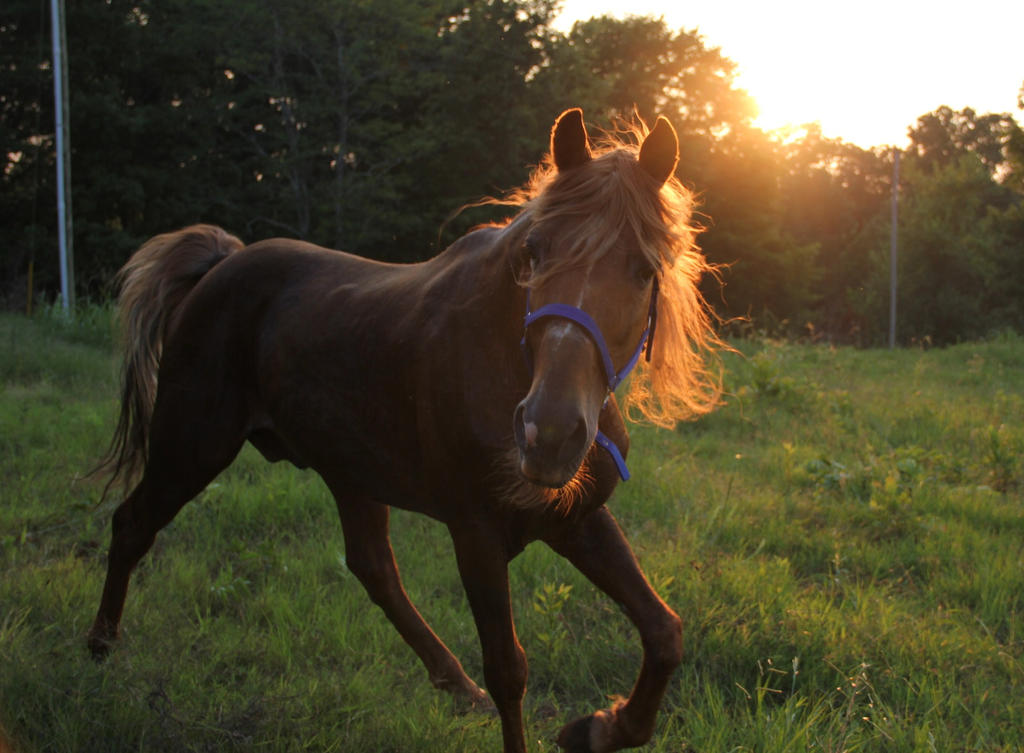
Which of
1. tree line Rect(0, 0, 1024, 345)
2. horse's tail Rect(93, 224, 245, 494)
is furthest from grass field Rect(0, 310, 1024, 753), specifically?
tree line Rect(0, 0, 1024, 345)

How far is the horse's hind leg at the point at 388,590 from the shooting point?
3.05 meters

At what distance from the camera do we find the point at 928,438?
6.70 metres

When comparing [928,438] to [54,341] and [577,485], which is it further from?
[54,341]

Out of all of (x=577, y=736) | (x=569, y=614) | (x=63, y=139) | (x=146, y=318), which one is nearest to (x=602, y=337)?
(x=577, y=736)

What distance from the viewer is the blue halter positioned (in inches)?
74.0

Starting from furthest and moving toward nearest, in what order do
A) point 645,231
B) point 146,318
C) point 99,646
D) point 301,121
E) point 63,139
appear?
point 301,121
point 63,139
point 146,318
point 99,646
point 645,231

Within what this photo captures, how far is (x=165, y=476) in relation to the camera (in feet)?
10.8

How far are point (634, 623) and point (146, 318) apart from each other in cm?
276

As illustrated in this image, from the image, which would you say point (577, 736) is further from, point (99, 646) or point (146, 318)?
point (146, 318)

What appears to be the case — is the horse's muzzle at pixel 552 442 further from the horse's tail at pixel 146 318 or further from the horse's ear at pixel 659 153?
the horse's tail at pixel 146 318

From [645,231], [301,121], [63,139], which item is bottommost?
[645,231]

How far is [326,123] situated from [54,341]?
1741 cm

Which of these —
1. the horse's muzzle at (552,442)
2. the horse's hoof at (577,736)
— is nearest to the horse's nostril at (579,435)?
the horse's muzzle at (552,442)

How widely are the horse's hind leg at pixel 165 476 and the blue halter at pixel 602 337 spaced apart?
167cm
